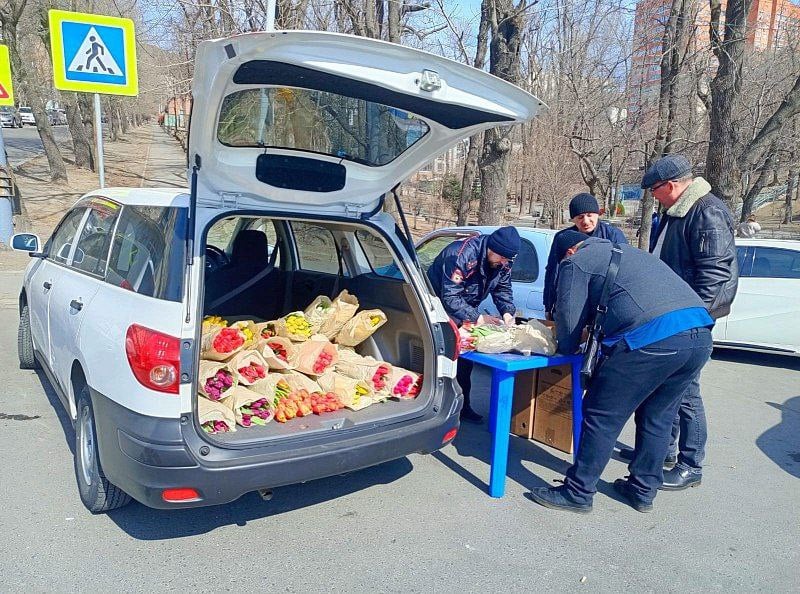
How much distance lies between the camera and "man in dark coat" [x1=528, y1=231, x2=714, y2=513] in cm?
321

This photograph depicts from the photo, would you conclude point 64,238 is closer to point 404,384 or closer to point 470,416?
point 404,384

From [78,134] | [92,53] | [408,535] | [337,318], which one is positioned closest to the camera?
[408,535]

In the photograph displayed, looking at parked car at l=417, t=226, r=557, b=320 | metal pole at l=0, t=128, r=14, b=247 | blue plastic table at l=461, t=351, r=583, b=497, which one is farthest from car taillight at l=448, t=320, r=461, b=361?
metal pole at l=0, t=128, r=14, b=247

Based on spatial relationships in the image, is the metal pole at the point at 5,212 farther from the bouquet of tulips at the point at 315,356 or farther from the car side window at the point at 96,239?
the bouquet of tulips at the point at 315,356

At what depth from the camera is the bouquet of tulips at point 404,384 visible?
3.63 meters

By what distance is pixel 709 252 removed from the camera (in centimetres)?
363

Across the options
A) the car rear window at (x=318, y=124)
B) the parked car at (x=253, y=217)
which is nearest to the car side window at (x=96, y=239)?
the parked car at (x=253, y=217)

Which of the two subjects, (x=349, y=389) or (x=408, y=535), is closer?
(x=408, y=535)

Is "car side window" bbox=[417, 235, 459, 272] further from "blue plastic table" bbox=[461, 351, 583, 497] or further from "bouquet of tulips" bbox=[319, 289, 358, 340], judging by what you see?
"blue plastic table" bbox=[461, 351, 583, 497]

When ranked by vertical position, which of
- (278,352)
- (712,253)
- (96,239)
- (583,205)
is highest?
(583,205)

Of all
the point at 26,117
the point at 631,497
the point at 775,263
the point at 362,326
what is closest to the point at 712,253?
the point at 631,497

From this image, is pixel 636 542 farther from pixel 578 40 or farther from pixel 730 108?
pixel 578 40

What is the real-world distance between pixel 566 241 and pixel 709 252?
0.93m

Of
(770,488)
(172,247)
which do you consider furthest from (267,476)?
(770,488)
